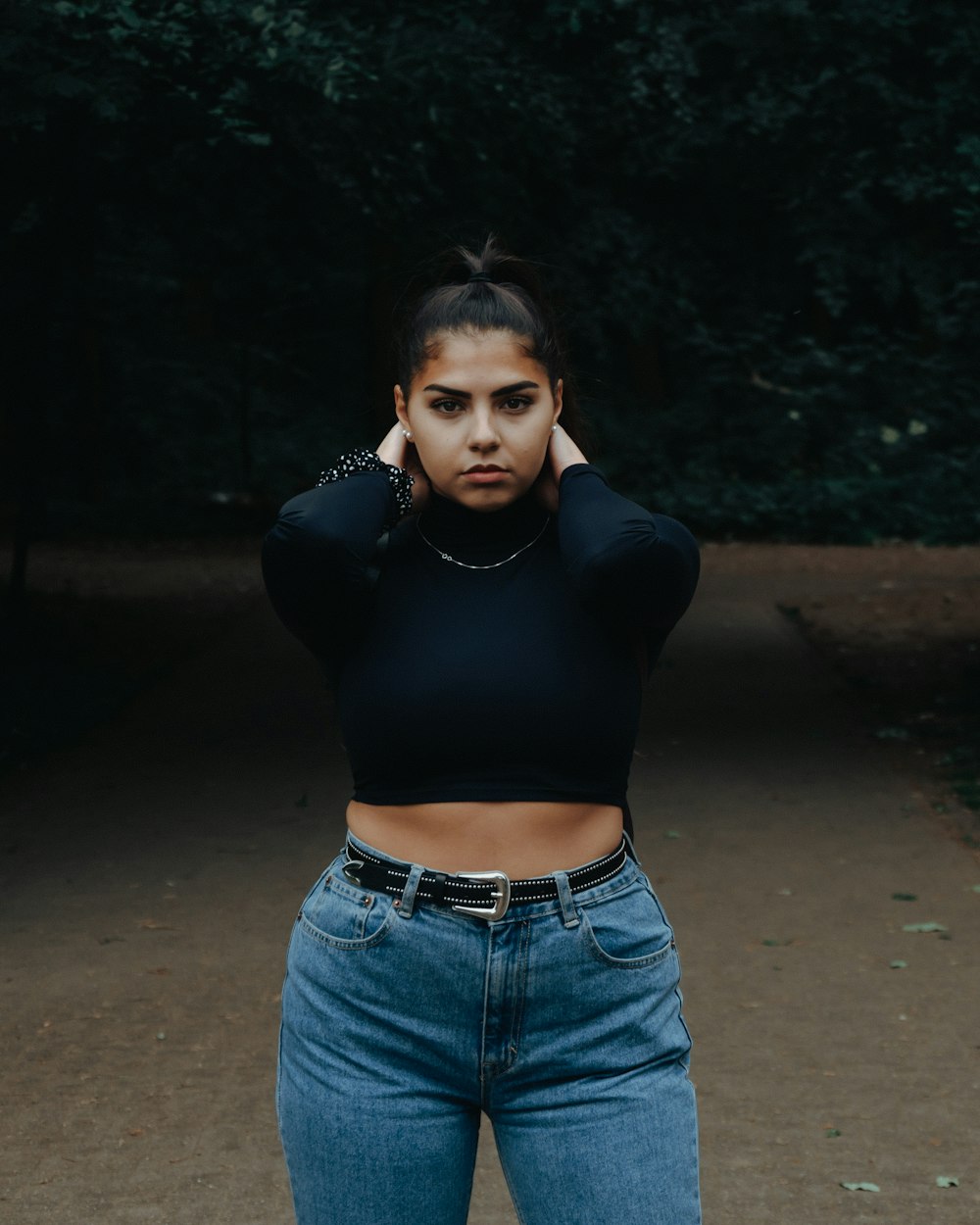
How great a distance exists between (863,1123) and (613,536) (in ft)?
9.40

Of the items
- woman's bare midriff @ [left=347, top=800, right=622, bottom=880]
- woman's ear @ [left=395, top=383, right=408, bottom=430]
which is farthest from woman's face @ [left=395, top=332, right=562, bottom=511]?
woman's bare midriff @ [left=347, top=800, right=622, bottom=880]

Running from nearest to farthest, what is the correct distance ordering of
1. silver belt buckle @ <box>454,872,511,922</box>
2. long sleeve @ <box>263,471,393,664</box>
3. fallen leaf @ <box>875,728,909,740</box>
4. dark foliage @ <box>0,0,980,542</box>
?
silver belt buckle @ <box>454,872,511,922</box> → long sleeve @ <box>263,471,393,664</box> → dark foliage @ <box>0,0,980,542</box> → fallen leaf @ <box>875,728,909,740</box>

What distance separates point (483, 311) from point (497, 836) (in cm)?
72

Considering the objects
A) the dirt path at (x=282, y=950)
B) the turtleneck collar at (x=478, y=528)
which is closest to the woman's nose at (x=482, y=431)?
the turtleneck collar at (x=478, y=528)

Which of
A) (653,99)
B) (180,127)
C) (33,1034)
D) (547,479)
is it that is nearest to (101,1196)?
(33,1034)

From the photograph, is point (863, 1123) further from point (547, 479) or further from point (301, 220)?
point (301, 220)

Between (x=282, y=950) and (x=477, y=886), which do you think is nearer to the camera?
(x=477, y=886)

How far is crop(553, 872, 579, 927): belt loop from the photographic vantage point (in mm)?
2273

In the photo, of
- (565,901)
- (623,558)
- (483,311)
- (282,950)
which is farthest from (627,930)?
(282,950)

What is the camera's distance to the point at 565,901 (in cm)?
227

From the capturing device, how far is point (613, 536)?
233 centimetres

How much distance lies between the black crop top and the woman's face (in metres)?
0.06

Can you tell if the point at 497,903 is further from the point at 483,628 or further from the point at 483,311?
the point at 483,311

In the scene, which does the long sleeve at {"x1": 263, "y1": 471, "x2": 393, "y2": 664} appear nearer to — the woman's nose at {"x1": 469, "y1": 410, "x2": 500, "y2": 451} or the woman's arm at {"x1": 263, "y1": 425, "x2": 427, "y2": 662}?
the woman's arm at {"x1": 263, "y1": 425, "x2": 427, "y2": 662}
